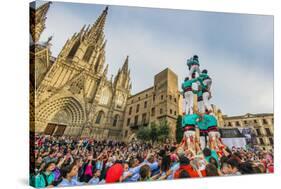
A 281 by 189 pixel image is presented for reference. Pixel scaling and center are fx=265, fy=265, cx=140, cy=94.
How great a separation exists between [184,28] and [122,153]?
596 cm

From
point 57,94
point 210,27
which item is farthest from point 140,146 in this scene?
point 210,27

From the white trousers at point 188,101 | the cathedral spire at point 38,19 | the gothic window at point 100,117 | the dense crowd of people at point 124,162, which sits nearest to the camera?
the dense crowd of people at point 124,162

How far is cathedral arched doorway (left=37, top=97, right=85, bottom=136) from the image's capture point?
9.52 metres

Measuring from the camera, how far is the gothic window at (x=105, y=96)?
10859 mm

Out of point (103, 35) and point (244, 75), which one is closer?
point (103, 35)

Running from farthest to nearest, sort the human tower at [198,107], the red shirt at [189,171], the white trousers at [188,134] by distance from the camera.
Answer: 1. the human tower at [198,107]
2. the white trousers at [188,134]
3. the red shirt at [189,171]

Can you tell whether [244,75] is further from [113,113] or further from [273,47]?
[113,113]

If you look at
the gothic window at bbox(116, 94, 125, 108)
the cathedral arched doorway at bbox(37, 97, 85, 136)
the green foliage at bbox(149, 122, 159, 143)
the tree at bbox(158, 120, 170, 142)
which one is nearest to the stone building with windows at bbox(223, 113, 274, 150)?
the tree at bbox(158, 120, 170, 142)

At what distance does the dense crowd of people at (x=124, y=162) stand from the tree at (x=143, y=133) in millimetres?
256

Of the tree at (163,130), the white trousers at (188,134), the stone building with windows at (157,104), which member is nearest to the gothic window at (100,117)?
the stone building with windows at (157,104)

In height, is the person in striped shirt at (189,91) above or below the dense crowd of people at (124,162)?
above

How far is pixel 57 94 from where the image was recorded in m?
10.1

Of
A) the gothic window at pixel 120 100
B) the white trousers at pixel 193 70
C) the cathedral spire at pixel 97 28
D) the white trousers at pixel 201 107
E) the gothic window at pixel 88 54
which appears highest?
the cathedral spire at pixel 97 28

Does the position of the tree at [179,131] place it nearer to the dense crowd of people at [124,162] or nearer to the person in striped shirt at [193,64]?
the dense crowd of people at [124,162]
